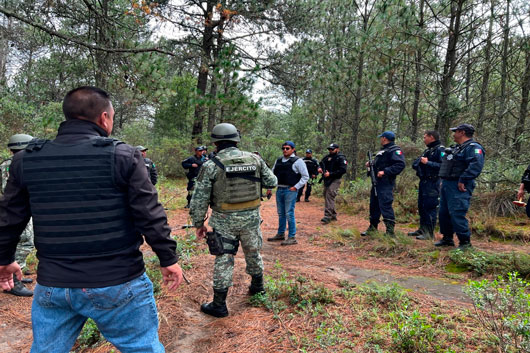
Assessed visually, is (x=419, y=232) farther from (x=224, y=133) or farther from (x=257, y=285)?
(x=224, y=133)

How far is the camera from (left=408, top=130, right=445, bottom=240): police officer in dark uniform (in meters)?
5.93

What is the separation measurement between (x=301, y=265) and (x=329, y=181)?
3.93m

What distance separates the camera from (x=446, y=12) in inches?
326

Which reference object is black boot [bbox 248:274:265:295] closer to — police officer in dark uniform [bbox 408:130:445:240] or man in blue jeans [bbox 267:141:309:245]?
man in blue jeans [bbox 267:141:309:245]

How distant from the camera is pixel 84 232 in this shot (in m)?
1.63

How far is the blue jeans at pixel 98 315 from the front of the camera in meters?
1.61

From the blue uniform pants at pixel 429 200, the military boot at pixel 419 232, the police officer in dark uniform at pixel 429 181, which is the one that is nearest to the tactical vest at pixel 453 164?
the police officer in dark uniform at pixel 429 181

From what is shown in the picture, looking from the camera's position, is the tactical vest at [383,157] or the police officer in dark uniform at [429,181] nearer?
the police officer in dark uniform at [429,181]

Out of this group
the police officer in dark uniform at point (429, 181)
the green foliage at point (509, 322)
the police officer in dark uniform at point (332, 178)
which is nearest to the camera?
the green foliage at point (509, 322)

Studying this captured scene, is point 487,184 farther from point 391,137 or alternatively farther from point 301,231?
point 301,231

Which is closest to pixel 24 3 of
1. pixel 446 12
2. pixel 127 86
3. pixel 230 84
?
pixel 127 86

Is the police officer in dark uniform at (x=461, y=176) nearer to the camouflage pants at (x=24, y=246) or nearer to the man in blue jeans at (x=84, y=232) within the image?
the man in blue jeans at (x=84, y=232)

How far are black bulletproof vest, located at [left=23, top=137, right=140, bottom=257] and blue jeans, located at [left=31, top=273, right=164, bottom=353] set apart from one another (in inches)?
8.2

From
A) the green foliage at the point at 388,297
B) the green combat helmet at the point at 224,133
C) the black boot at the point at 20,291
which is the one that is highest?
the green combat helmet at the point at 224,133
